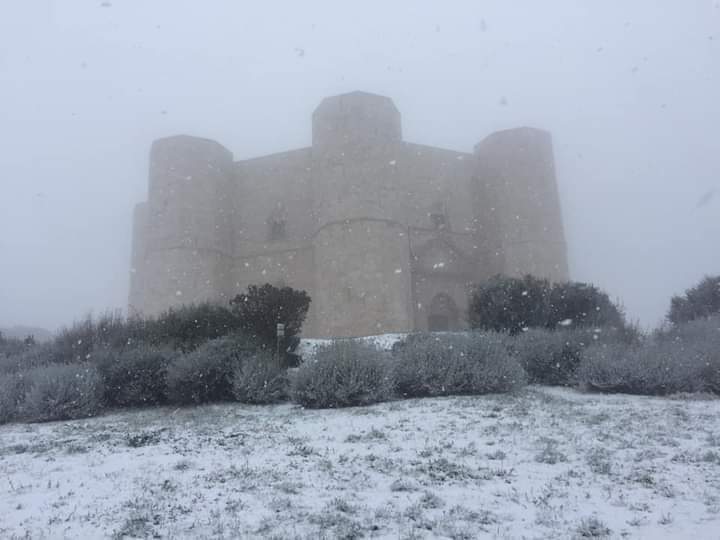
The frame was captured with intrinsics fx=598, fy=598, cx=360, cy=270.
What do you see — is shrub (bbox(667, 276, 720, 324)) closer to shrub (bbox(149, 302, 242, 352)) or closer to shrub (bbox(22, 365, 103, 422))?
shrub (bbox(149, 302, 242, 352))

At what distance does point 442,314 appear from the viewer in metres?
23.2

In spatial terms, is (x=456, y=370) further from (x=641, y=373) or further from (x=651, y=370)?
(x=651, y=370)

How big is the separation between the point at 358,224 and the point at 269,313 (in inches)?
389

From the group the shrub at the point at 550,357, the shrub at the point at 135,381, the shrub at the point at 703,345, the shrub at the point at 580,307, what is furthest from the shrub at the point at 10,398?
the shrub at the point at 580,307

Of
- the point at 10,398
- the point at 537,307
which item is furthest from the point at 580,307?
the point at 10,398

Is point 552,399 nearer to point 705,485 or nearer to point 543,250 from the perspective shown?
point 705,485

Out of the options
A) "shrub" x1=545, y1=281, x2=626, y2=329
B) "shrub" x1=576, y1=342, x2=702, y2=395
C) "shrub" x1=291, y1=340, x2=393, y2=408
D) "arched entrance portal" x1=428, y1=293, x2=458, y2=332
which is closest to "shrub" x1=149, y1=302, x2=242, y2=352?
"shrub" x1=291, y1=340, x2=393, y2=408

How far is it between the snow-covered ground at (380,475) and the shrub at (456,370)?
1.03 m

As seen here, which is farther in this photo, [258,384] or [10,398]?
[258,384]

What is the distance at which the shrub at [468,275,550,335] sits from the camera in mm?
13039

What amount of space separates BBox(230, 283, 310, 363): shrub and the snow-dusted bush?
5.20 meters

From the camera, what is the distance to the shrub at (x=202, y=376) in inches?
324

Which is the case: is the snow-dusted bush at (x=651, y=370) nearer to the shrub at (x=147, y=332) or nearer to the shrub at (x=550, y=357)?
the shrub at (x=550, y=357)

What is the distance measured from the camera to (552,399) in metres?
7.40
